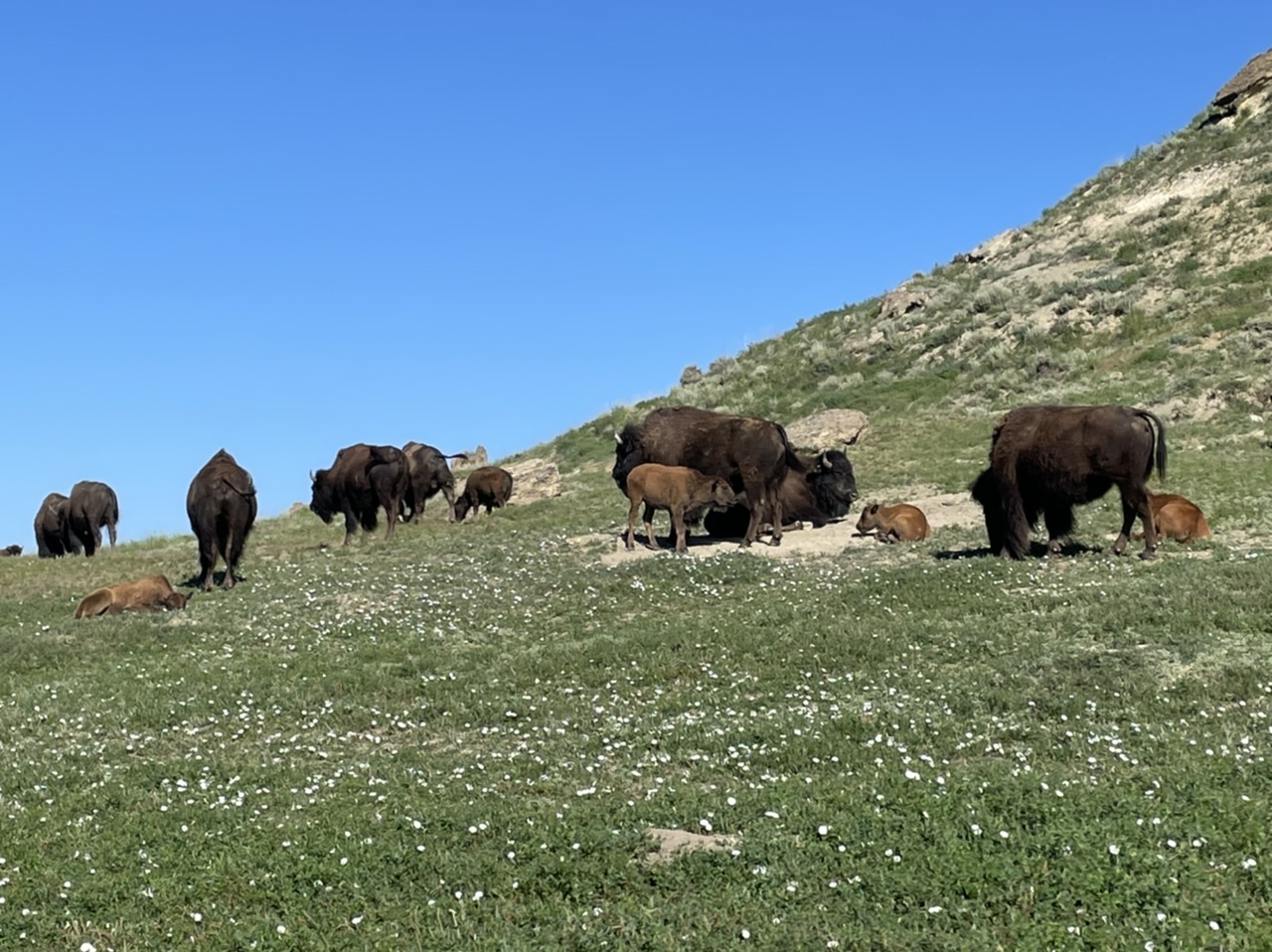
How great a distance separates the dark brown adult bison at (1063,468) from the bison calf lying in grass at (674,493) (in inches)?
186

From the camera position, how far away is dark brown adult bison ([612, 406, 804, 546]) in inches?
854

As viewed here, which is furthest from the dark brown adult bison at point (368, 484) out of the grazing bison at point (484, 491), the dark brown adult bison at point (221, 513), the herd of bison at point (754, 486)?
the dark brown adult bison at point (221, 513)

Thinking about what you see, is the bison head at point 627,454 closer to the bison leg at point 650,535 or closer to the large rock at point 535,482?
the bison leg at point 650,535

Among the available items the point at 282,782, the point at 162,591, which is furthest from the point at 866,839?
the point at 162,591

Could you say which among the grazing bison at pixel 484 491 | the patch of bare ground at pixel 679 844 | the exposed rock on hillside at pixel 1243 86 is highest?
the exposed rock on hillside at pixel 1243 86

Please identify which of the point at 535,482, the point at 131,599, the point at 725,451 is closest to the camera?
the point at 131,599

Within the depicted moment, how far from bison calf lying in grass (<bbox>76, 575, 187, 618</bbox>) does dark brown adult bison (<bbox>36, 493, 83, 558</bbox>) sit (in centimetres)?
1635

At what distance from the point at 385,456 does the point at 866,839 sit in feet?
66.7

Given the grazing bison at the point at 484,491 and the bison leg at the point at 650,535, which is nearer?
the bison leg at the point at 650,535

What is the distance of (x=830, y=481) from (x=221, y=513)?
11.2m

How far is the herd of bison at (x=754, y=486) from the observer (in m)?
16.6

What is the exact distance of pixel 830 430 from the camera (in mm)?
33094

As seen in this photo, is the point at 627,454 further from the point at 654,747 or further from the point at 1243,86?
the point at 1243,86

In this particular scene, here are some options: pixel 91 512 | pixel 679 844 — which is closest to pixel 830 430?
pixel 91 512
